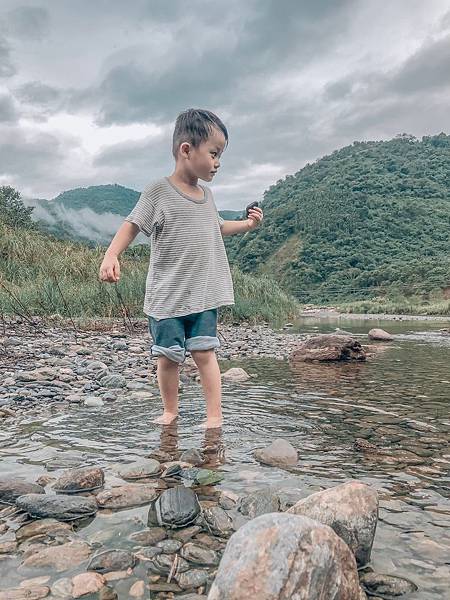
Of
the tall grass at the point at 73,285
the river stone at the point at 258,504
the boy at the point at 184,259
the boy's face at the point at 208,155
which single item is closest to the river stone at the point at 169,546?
the river stone at the point at 258,504

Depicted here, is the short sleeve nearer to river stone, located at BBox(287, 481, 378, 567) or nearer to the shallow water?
the shallow water

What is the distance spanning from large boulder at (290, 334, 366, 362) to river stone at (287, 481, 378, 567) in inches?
209

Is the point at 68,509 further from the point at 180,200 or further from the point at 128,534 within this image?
the point at 180,200

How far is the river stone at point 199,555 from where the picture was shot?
144cm

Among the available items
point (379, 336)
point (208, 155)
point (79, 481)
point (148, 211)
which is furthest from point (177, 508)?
point (379, 336)

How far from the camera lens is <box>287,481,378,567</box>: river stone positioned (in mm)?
1460

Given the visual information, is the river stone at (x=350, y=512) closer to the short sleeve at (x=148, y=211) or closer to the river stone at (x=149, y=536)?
the river stone at (x=149, y=536)

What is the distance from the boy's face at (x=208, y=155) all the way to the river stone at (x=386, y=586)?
234 centimetres

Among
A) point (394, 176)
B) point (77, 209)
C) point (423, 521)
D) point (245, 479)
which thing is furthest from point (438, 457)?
point (77, 209)

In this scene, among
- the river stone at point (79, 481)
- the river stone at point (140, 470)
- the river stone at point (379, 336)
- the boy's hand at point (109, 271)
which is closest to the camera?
the river stone at point (79, 481)

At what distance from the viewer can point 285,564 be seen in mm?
1131

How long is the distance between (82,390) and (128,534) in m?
2.80

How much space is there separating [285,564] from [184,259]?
2.16 m

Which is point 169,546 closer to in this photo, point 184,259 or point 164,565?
point 164,565
